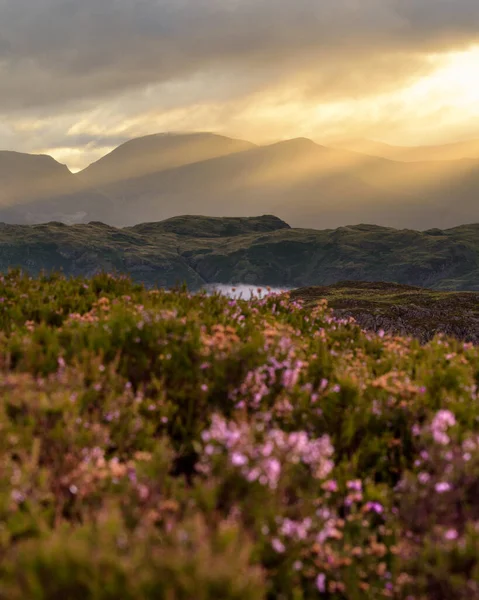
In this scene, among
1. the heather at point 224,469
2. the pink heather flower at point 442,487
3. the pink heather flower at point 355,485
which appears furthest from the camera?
the pink heather flower at point 355,485

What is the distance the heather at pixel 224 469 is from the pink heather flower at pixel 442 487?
2 centimetres

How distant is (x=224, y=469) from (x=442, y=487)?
1680 millimetres

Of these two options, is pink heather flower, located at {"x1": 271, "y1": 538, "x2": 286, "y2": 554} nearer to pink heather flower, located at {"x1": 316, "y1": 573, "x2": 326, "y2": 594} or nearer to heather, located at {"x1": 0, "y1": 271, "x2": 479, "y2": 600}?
heather, located at {"x1": 0, "y1": 271, "x2": 479, "y2": 600}

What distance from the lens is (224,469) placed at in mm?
4266

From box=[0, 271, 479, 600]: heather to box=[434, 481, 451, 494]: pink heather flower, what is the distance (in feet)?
0.05

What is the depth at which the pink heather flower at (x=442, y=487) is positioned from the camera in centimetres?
442

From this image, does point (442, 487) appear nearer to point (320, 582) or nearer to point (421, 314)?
point (320, 582)

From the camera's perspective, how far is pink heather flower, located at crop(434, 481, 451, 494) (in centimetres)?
442

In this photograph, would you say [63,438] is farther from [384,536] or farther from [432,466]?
[432,466]

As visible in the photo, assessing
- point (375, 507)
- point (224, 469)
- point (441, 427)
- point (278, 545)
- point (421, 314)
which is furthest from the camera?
point (421, 314)

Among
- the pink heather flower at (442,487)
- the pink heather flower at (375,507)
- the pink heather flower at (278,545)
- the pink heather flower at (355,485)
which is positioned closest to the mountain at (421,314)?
the pink heather flower at (355,485)

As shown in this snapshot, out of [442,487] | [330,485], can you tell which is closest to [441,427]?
[442,487]

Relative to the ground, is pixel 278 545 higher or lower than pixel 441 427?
lower

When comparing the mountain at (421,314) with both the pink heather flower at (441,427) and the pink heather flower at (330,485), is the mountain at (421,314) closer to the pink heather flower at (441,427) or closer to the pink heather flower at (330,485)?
the pink heather flower at (441,427)
